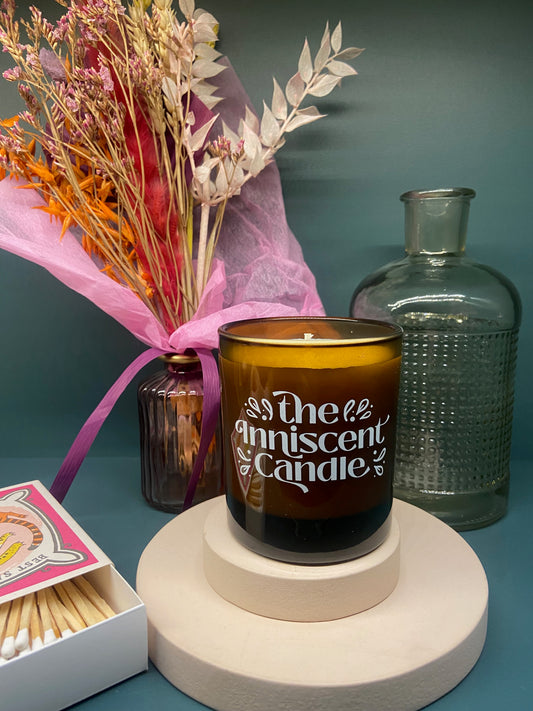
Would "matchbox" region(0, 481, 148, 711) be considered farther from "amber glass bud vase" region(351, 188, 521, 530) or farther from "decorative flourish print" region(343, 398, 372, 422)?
"amber glass bud vase" region(351, 188, 521, 530)

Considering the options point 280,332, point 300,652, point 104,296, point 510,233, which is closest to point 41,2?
point 104,296

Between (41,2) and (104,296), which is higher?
(41,2)

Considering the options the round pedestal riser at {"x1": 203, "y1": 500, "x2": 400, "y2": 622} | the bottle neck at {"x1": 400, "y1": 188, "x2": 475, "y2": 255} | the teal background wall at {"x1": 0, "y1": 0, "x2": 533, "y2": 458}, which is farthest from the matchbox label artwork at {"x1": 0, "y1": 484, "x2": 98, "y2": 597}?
the bottle neck at {"x1": 400, "y1": 188, "x2": 475, "y2": 255}

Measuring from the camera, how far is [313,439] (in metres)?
0.38

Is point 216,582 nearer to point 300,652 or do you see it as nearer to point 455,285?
point 300,652

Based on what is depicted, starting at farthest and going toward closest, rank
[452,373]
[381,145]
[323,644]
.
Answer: [381,145] < [452,373] < [323,644]

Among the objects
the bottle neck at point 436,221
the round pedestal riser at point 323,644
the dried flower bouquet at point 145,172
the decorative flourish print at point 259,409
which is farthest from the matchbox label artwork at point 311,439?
the bottle neck at point 436,221

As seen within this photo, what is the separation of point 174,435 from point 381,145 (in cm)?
47

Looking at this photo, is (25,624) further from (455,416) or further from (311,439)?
(455,416)

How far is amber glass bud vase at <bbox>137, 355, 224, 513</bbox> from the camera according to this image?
642mm

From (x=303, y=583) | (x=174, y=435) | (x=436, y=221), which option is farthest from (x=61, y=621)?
(x=436, y=221)

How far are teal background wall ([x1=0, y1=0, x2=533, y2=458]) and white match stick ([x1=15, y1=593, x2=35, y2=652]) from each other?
0.43 m

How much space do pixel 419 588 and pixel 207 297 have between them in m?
0.36

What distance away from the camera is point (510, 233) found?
0.72 m
